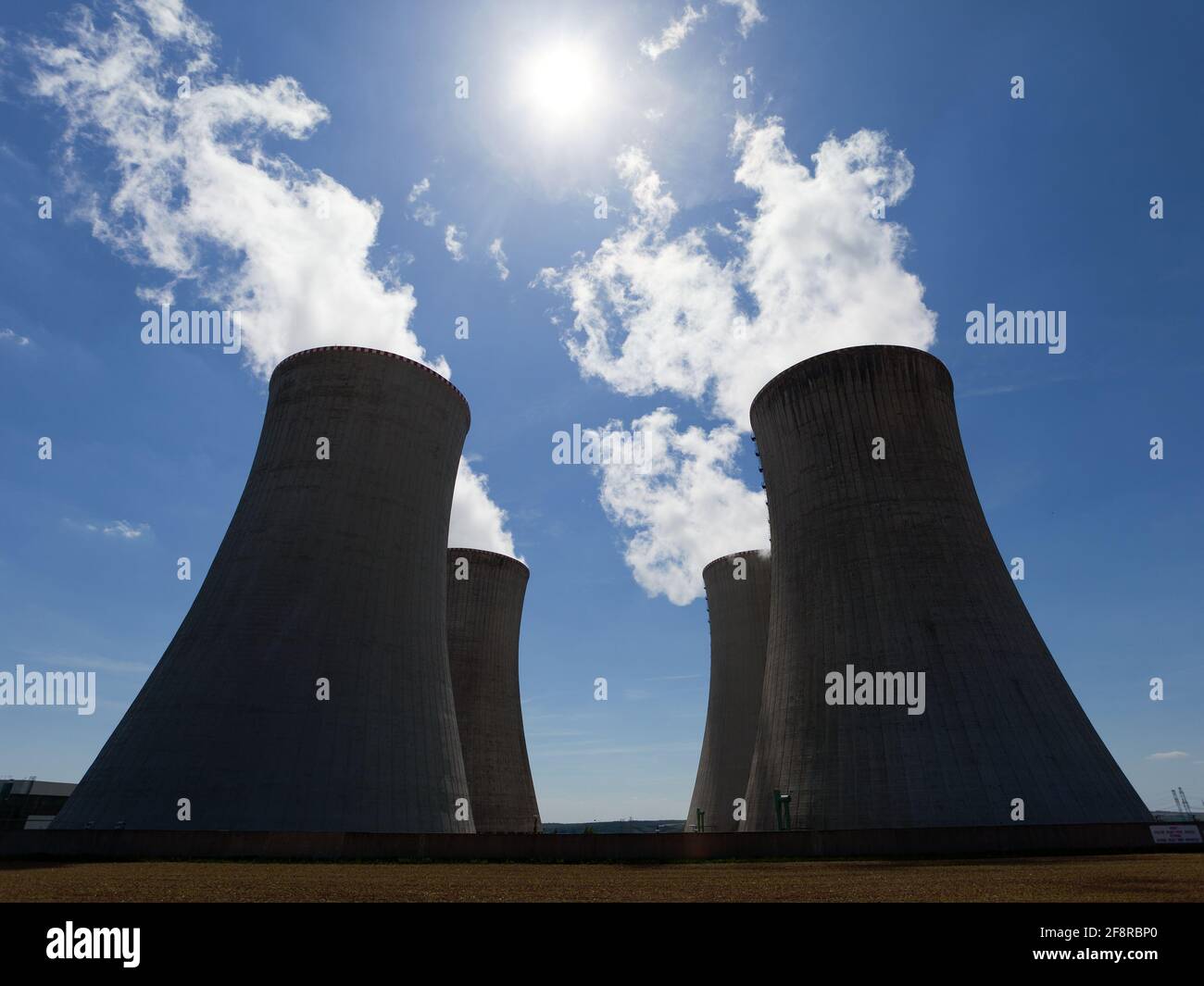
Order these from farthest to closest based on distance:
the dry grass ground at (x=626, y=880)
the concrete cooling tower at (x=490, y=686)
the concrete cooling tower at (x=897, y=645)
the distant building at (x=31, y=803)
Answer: the distant building at (x=31, y=803) → the concrete cooling tower at (x=490, y=686) → the concrete cooling tower at (x=897, y=645) → the dry grass ground at (x=626, y=880)

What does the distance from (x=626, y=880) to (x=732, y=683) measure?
960 inches

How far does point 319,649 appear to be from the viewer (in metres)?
20.3

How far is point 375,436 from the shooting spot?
75.5ft

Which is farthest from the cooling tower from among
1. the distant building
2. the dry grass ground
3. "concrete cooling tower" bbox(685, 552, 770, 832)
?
the distant building

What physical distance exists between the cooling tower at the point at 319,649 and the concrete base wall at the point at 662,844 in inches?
105

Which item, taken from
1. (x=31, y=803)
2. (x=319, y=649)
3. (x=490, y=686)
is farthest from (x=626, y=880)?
(x=31, y=803)

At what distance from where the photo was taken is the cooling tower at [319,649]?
1877 cm

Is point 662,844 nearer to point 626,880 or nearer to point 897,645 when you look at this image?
point 626,880

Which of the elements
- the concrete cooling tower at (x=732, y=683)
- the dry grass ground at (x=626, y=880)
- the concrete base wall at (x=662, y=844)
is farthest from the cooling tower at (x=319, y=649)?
the concrete cooling tower at (x=732, y=683)

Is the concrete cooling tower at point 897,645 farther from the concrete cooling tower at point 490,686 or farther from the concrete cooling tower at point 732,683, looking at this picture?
the concrete cooling tower at point 490,686

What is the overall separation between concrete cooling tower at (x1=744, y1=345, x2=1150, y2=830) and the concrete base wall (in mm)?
2572

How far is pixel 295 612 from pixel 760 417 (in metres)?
15.5
